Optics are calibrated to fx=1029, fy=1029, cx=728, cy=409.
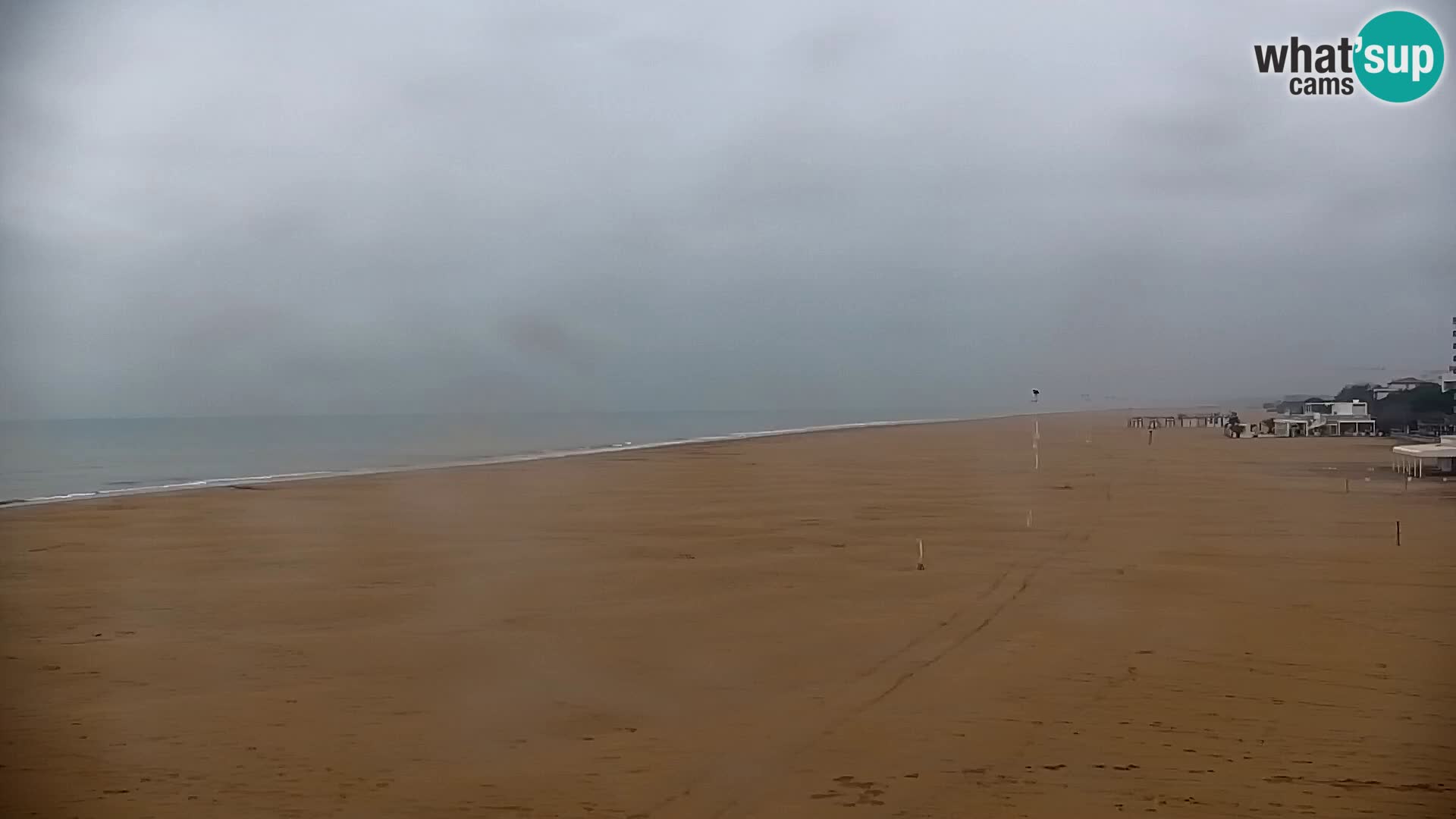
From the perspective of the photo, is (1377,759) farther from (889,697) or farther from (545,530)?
(545,530)

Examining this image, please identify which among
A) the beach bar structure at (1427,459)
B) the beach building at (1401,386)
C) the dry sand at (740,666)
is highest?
the beach building at (1401,386)

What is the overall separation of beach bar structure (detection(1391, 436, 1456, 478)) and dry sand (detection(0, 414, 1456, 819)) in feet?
13.0

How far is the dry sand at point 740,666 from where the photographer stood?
4.53 metres

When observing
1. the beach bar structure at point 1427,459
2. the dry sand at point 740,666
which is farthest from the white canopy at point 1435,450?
the dry sand at point 740,666

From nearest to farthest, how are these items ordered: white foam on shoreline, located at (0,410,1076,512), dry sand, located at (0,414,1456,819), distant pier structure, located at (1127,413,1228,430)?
dry sand, located at (0,414,1456,819), white foam on shoreline, located at (0,410,1076,512), distant pier structure, located at (1127,413,1228,430)

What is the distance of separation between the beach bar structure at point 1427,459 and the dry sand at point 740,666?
3960mm

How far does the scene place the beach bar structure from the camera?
16297mm

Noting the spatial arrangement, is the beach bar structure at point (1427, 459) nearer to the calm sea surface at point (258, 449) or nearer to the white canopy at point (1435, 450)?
the white canopy at point (1435, 450)

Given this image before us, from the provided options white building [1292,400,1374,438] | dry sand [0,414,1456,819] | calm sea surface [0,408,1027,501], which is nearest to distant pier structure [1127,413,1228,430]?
white building [1292,400,1374,438]

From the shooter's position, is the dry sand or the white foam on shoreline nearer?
the dry sand

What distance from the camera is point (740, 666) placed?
644 centimetres

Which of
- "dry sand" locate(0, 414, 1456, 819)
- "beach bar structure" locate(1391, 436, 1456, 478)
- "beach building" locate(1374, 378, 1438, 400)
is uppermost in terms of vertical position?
"beach building" locate(1374, 378, 1438, 400)

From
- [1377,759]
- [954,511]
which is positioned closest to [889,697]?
[1377,759]

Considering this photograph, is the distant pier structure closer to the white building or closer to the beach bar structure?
the white building
